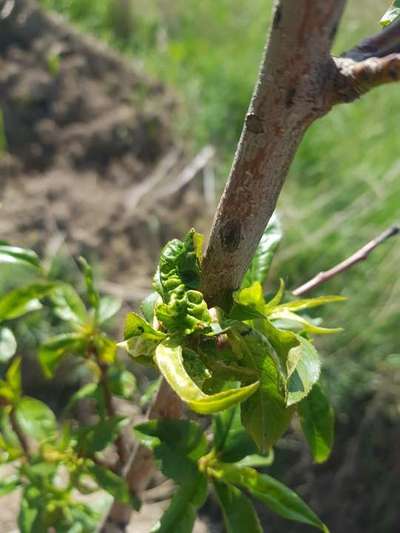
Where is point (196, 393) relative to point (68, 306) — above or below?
above

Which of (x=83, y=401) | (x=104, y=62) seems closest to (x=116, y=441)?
(x=83, y=401)

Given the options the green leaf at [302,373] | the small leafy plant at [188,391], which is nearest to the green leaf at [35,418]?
the small leafy plant at [188,391]

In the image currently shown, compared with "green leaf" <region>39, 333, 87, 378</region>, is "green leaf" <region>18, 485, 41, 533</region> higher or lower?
lower

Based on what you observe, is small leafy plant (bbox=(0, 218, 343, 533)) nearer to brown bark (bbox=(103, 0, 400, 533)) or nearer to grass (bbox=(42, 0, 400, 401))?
brown bark (bbox=(103, 0, 400, 533))

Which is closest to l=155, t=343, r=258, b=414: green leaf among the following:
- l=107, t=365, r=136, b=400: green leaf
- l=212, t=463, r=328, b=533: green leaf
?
l=212, t=463, r=328, b=533: green leaf

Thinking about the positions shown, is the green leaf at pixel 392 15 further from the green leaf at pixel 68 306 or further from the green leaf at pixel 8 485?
the green leaf at pixel 8 485

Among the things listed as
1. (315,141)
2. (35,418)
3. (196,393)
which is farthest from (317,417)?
(315,141)

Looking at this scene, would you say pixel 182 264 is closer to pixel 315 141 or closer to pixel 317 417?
pixel 317 417
